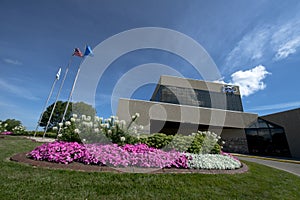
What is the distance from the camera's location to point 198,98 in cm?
2105

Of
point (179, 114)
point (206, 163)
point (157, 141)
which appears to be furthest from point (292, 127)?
point (157, 141)

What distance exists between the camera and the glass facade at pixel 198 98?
1923cm

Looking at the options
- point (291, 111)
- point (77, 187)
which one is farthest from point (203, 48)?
point (291, 111)

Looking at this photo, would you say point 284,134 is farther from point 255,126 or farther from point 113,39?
point 113,39

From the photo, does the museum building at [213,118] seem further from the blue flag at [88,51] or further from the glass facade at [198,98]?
the blue flag at [88,51]

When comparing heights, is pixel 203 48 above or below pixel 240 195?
above

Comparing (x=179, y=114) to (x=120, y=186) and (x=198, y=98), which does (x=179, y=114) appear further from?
(x=120, y=186)

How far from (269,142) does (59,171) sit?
60.2 ft

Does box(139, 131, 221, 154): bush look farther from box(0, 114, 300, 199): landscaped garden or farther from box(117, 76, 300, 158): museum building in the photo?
box(117, 76, 300, 158): museum building

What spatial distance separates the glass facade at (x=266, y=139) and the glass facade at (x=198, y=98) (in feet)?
18.2

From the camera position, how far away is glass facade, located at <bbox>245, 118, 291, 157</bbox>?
13383mm

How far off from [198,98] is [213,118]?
4415 millimetres

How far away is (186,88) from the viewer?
20750 millimetres

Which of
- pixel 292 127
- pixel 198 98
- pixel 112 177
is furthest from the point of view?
pixel 198 98
